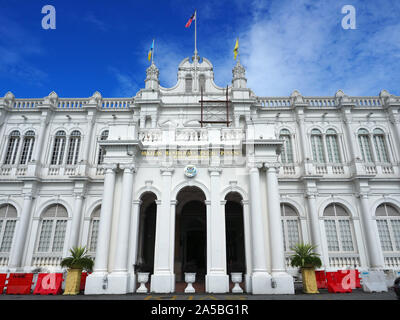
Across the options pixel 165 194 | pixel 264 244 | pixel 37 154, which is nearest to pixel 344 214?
pixel 264 244

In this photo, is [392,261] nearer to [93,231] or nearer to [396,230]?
[396,230]

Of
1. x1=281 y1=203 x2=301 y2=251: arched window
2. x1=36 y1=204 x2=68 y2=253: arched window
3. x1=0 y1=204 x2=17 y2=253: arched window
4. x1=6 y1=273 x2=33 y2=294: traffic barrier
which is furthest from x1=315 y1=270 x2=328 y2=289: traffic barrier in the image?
x1=0 y1=204 x2=17 y2=253: arched window

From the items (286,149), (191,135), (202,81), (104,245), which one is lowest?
(104,245)

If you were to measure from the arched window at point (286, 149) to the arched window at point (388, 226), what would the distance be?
688cm

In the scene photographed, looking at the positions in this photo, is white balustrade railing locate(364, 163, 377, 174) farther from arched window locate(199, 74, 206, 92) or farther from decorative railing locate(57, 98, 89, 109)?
decorative railing locate(57, 98, 89, 109)

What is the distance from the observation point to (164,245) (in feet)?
38.3

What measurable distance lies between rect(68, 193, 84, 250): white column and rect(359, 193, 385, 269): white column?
62.6 feet

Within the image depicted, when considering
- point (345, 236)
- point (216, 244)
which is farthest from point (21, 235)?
point (345, 236)

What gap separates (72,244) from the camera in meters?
17.3

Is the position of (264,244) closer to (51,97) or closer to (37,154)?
(37,154)

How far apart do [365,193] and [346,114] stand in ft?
20.1

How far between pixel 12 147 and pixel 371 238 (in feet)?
86.6

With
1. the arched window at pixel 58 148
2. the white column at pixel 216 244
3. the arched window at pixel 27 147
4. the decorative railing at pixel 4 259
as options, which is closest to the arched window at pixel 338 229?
the white column at pixel 216 244

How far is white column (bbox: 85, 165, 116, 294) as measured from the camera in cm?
1082
